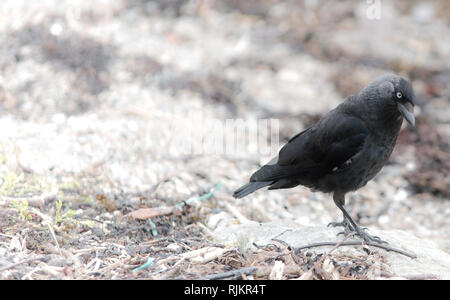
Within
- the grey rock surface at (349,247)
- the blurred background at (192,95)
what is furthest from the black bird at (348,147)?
the blurred background at (192,95)

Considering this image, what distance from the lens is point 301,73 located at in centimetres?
771

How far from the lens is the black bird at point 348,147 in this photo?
402 centimetres

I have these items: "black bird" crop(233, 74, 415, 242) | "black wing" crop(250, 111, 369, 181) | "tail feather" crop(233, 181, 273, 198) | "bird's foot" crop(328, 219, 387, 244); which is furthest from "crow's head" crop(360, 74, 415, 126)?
"tail feather" crop(233, 181, 273, 198)

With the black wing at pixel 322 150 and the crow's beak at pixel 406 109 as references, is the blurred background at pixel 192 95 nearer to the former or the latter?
the black wing at pixel 322 150

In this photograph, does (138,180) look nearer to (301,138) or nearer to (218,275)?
(301,138)

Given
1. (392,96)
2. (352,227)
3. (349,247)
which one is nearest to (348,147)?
(392,96)

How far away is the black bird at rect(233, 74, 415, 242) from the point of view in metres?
4.02

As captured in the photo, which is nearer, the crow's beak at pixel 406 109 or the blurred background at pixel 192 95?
the crow's beak at pixel 406 109

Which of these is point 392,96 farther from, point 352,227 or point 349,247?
point 349,247

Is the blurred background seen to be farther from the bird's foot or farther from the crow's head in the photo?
the crow's head

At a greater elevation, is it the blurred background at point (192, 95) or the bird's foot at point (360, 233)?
the blurred background at point (192, 95)

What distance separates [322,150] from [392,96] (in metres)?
0.63

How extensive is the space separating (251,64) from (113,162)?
10.6 ft

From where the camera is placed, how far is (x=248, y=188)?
4.18 meters
